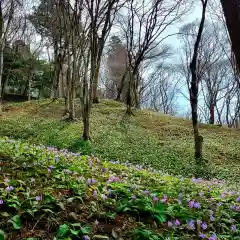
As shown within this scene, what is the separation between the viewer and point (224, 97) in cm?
3662

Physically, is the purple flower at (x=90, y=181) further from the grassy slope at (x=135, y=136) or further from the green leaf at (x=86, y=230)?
the grassy slope at (x=135, y=136)

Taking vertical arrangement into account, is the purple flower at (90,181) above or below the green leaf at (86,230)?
above

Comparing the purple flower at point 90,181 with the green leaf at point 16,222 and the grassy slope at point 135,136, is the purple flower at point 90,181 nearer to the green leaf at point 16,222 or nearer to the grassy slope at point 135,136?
the green leaf at point 16,222

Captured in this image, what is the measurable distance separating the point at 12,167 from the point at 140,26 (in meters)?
21.5

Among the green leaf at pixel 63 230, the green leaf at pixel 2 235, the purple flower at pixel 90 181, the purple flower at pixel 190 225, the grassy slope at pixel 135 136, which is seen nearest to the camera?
the green leaf at pixel 2 235

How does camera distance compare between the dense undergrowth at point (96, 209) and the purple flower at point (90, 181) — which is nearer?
the dense undergrowth at point (96, 209)

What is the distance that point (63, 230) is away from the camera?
3.01 meters

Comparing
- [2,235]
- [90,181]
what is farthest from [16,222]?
[90,181]

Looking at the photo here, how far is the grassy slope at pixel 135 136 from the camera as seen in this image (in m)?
13.7

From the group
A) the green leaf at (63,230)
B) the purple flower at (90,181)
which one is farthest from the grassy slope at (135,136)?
the green leaf at (63,230)

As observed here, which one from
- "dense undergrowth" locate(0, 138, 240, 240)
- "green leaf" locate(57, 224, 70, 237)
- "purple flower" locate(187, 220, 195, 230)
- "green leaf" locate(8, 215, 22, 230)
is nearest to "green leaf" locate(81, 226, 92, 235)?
"dense undergrowth" locate(0, 138, 240, 240)

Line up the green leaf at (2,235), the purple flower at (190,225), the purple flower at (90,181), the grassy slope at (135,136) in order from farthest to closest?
the grassy slope at (135,136) < the purple flower at (90,181) < the purple flower at (190,225) < the green leaf at (2,235)

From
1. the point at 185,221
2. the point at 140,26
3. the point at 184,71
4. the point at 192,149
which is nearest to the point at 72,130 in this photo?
the point at 192,149

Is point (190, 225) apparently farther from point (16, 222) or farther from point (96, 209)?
point (16, 222)
